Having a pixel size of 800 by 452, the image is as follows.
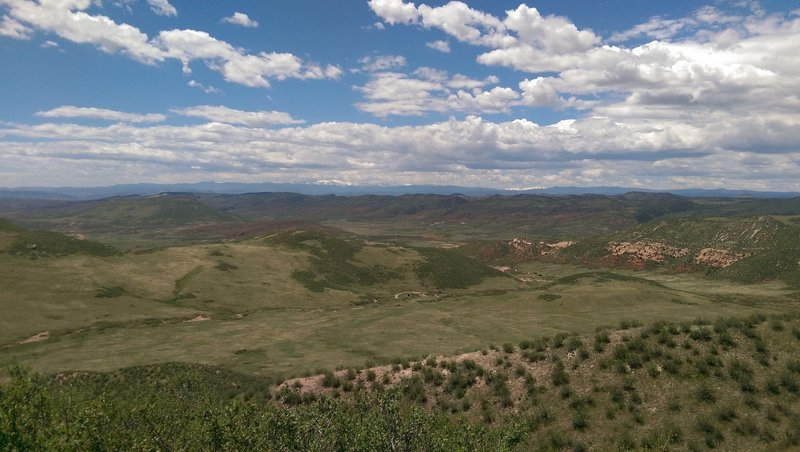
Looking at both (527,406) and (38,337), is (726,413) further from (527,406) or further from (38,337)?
(38,337)

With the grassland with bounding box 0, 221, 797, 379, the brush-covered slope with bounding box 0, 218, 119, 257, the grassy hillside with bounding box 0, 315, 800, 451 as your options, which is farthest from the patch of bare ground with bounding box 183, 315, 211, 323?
the brush-covered slope with bounding box 0, 218, 119, 257

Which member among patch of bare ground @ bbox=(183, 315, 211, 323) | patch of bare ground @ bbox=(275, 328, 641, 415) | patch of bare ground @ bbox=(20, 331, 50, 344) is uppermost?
patch of bare ground @ bbox=(275, 328, 641, 415)

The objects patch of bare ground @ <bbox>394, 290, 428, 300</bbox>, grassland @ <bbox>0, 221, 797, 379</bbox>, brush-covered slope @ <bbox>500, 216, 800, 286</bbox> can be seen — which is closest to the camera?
grassland @ <bbox>0, 221, 797, 379</bbox>

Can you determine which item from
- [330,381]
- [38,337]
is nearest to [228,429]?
[330,381]

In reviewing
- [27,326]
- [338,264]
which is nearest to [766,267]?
[338,264]

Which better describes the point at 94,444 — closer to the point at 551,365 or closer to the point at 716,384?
the point at 551,365

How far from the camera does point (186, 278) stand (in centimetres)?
13312

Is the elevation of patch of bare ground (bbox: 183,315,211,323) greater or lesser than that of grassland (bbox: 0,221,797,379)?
lesser

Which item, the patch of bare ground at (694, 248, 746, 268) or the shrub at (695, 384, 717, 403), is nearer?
the shrub at (695, 384, 717, 403)

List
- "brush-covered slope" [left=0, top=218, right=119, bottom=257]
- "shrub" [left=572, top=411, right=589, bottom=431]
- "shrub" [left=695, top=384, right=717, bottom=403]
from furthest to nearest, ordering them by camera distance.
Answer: "brush-covered slope" [left=0, top=218, right=119, bottom=257], "shrub" [left=572, top=411, right=589, bottom=431], "shrub" [left=695, top=384, right=717, bottom=403]

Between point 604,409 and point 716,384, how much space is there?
670 cm

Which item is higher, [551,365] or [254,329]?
[551,365]

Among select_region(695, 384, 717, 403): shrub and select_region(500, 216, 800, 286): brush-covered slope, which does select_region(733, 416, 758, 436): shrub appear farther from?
select_region(500, 216, 800, 286): brush-covered slope

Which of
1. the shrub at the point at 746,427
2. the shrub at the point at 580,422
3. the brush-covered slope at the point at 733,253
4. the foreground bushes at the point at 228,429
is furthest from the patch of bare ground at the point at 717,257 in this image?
the foreground bushes at the point at 228,429
